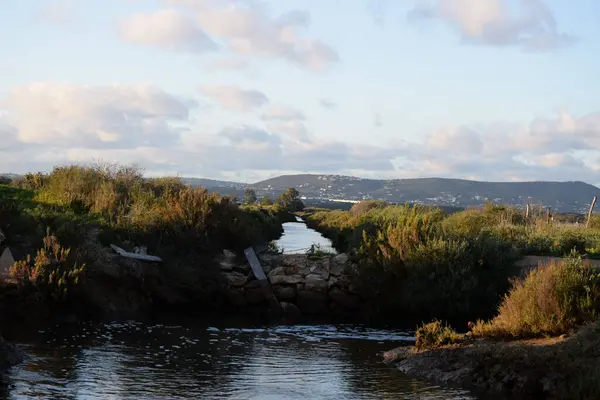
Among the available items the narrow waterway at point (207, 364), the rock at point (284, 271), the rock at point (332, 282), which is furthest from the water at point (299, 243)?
the narrow waterway at point (207, 364)

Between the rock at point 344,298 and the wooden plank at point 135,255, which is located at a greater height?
the wooden plank at point 135,255

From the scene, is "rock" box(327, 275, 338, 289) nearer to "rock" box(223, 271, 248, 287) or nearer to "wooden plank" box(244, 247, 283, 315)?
"wooden plank" box(244, 247, 283, 315)

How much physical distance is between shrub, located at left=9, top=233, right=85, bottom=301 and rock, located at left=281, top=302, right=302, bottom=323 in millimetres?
6074

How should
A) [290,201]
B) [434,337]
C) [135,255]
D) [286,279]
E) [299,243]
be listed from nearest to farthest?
[434,337]
[135,255]
[286,279]
[299,243]
[290,201]

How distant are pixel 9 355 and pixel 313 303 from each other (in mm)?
10912

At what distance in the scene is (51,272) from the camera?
19078 mm

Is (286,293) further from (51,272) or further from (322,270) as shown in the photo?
(51,272)

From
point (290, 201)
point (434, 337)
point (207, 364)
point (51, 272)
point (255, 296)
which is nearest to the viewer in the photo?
point (207, 364)

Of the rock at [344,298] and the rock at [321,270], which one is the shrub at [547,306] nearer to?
the rock at [344,298]

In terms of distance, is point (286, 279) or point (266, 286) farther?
point (286, 279)

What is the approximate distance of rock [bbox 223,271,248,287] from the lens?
2340 centimetres

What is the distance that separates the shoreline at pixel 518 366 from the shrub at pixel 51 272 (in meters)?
8.24

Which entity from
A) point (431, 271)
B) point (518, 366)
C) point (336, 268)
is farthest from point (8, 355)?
point (431, 271)

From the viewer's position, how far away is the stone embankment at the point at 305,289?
2300cm
